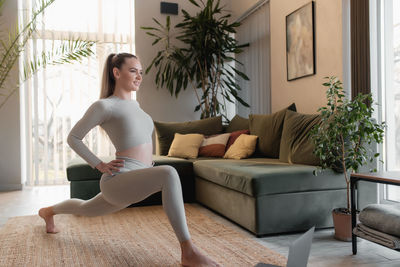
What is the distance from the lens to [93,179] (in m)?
3.41

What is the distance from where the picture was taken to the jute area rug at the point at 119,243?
2.03 metres

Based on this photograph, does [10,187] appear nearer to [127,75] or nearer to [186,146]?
[186,146]

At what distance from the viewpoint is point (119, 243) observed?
7.78 feet

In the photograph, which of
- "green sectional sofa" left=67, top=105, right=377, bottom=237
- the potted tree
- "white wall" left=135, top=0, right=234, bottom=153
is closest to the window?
"green sectional sofa" left=67, top=105, right=377, bottom=237

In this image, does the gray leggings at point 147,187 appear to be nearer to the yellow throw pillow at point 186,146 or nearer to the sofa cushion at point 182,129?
the yellow throw pillow at point 186,146

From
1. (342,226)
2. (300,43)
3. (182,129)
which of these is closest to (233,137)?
(182,129)

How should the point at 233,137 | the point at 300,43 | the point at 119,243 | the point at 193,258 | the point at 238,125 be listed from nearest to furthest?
the point at 193,258 < the point at 119,243 < the point at 300,43 < the point at 233,137 < the point at 238,125

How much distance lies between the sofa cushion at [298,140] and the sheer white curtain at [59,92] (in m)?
3.36

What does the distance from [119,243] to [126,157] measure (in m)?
0.70

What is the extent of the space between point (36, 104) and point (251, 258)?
4.61 meters

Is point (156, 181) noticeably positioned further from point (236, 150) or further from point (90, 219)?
point (236, 150)

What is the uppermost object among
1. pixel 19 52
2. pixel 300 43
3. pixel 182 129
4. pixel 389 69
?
pixel 19 52

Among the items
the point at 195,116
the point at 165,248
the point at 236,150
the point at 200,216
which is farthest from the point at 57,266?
the point at 195,116

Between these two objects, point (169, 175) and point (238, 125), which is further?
point (238, 125)
